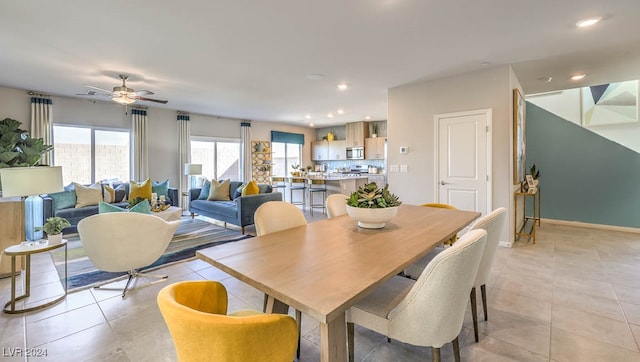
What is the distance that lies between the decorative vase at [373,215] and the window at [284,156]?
26.1 ft

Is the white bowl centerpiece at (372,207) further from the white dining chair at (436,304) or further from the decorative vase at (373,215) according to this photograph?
the white dining chair at (436,304)

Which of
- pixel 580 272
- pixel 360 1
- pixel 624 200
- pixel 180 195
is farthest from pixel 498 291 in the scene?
pixel 180 195

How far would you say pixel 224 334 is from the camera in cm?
85

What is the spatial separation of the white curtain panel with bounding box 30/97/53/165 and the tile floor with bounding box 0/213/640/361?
3149 mm

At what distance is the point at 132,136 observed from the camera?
21.0ft

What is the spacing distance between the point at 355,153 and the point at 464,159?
5319mm

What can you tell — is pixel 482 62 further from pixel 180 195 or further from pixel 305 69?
pixel 180 195

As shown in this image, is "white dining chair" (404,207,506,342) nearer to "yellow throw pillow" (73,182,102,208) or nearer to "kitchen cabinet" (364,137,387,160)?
"yellow throw pillow" (73,182,102,208)

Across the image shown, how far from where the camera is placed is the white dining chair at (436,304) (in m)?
1.15

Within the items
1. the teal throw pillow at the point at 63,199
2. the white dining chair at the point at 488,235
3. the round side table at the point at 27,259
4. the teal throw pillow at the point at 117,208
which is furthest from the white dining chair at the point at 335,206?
the teal throw pillow at the point at 63,199

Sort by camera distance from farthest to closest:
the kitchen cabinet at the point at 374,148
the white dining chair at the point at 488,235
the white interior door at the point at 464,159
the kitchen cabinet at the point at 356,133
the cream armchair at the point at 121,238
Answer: the kitchen cabinet at the point at 356,133
the kitchen cabinet at the point at 374,148
the white interior door at the point at 464,159
the cream armchair at the point at 121,238
the white dining chair at the point at 488,235

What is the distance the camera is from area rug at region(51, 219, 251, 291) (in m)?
3.06

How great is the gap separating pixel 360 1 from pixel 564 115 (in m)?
5.38

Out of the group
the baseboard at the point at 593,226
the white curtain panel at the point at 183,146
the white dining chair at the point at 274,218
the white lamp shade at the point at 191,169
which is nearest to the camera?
the white dining chair at the point at 274,218
